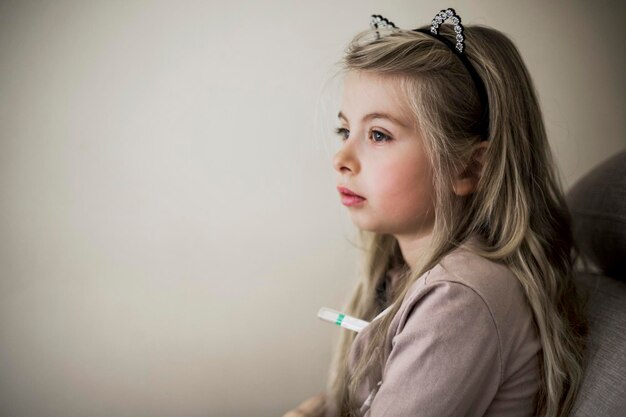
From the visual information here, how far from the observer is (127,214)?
3.51ft

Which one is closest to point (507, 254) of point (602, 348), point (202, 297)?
point (602, 348)

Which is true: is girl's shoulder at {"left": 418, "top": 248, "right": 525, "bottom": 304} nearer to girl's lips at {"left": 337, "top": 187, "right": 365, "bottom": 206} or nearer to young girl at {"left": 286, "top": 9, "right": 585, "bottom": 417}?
young girl at {"left": 286, "top": 9, "right": 585, "bottom": 417}

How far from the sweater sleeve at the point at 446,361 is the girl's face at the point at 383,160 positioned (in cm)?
A: 18

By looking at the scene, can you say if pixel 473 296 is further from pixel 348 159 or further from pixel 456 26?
pixel 456 26

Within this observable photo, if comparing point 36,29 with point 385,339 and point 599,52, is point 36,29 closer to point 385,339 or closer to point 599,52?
point 385,339

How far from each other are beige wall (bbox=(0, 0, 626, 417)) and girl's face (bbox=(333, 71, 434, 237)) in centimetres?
30

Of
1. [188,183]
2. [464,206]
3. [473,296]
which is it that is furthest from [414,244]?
[188,183]

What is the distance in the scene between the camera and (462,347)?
2.20 ft

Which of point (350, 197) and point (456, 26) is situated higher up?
point (456, 26)

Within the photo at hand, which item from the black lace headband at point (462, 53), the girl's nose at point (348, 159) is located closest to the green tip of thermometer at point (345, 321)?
the girl's nose at point (348, 159)

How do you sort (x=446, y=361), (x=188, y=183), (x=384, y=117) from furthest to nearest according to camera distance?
(x=188, y=183) < (x=384, y=117) < (x=446, y=361)

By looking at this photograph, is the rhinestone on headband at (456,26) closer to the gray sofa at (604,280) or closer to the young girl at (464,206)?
the young girl at (464,206)

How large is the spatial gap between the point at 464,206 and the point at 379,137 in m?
0.18

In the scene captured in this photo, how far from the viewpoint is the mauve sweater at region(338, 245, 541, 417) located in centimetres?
67
